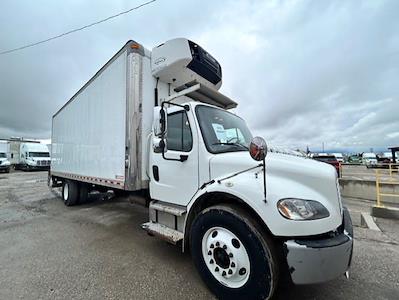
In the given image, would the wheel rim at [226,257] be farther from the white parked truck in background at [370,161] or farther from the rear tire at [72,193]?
the white parked truck in background at [370,161]

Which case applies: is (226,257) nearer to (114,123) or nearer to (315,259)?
(315,259)

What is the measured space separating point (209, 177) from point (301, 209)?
1.12 meters

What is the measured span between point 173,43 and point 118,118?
5.42ft

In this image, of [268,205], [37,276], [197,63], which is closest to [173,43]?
[197,63]

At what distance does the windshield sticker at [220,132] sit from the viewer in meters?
3.01

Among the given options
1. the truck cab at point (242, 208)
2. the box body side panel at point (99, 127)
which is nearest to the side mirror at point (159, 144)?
the truck cab at point (242, 208)

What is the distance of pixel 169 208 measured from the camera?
326 centimetres

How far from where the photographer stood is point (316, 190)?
212 cm

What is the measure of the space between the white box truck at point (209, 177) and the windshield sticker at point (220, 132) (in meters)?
0.02

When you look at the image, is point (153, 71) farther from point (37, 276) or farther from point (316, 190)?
point (37, 276)

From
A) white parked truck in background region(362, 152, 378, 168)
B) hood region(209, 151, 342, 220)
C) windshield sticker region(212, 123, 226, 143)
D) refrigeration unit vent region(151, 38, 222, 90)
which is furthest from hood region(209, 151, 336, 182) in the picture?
white parked truck in background region(362, 152, 378, 168)

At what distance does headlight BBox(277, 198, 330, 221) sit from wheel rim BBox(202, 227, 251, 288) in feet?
1.88

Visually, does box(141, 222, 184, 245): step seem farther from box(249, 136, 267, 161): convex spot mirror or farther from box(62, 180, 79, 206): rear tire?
box(62, 180, 79, 206): rear tire

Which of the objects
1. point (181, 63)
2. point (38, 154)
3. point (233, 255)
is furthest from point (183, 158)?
point (38, 154)
